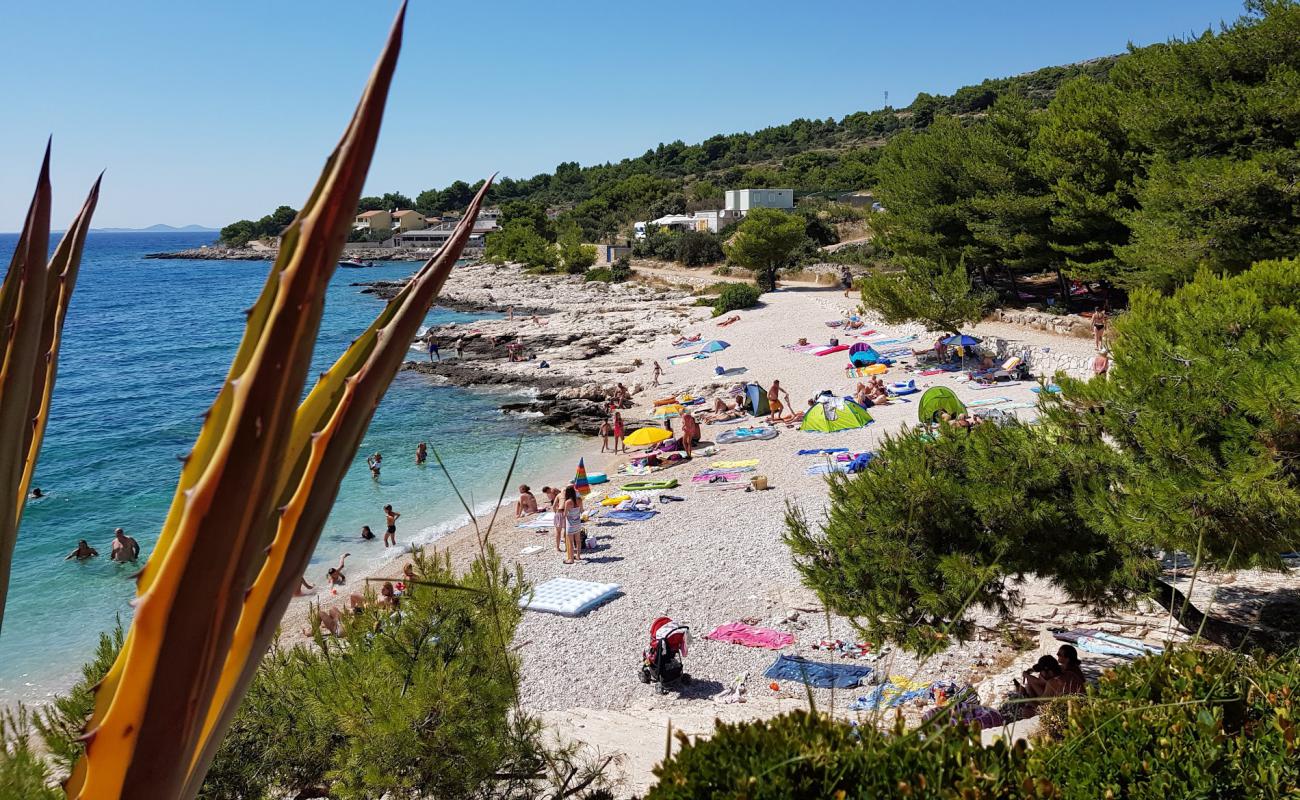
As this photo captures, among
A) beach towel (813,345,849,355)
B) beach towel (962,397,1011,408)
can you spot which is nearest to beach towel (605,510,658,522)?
beach towel (962,397,1011,408)

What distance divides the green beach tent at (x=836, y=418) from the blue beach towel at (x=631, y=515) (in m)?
5.56

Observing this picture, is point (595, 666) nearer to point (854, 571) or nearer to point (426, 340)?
point (854, 571)

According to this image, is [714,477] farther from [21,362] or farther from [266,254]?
[266,254]

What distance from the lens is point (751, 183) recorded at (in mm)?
77250

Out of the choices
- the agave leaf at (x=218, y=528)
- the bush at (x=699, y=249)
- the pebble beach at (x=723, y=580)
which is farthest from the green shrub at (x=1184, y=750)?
the bush at (x=699, y=249)

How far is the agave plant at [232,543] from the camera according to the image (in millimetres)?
870

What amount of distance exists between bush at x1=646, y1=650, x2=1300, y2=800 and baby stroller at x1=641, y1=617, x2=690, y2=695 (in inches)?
248

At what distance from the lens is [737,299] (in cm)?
3797

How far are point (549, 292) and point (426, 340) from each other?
55.5ft

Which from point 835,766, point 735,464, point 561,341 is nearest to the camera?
point 835,766

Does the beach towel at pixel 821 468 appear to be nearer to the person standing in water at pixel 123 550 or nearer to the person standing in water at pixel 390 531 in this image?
the person standing in water at pixel 390 531

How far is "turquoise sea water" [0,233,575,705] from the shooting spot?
14.5 meters

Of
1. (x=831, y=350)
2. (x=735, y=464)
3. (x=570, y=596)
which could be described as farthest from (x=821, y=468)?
(x=831, y=350)

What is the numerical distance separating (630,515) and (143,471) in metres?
16.5
